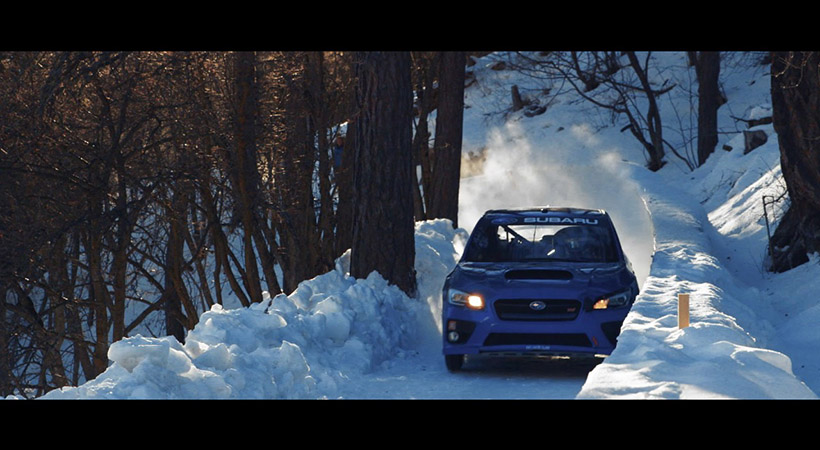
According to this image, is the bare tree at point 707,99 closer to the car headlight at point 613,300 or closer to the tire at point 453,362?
the car headlight at point 613,300

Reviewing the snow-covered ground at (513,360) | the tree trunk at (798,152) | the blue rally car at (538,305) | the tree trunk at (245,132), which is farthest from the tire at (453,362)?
the tree trunk at (245,132)

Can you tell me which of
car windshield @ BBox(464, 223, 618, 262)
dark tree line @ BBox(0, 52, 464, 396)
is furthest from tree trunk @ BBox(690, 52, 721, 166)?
car windshield @ BBox(464, 223, 618, 262)

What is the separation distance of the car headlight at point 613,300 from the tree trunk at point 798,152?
5644 millimetres

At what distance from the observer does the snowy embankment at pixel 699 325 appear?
6.53m

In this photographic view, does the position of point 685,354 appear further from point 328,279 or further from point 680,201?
point 680,201

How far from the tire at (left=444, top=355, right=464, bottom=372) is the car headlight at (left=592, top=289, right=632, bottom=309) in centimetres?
142

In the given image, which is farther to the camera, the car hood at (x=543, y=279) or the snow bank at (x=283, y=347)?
the car hood at (x=543, y=279)

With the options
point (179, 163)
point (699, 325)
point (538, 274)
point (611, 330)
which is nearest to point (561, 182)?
point (179, 163)

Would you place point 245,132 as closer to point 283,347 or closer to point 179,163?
point 179,163

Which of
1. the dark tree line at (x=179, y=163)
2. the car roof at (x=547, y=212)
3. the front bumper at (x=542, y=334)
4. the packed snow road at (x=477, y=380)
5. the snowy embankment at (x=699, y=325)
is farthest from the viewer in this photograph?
the dark tree line at (x=179, y=163)

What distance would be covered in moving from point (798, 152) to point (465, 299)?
7.81 meters

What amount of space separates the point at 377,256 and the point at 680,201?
1270 centimetres

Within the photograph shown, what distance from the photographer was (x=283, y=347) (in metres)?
8.77

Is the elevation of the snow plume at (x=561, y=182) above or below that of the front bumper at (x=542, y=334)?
above
